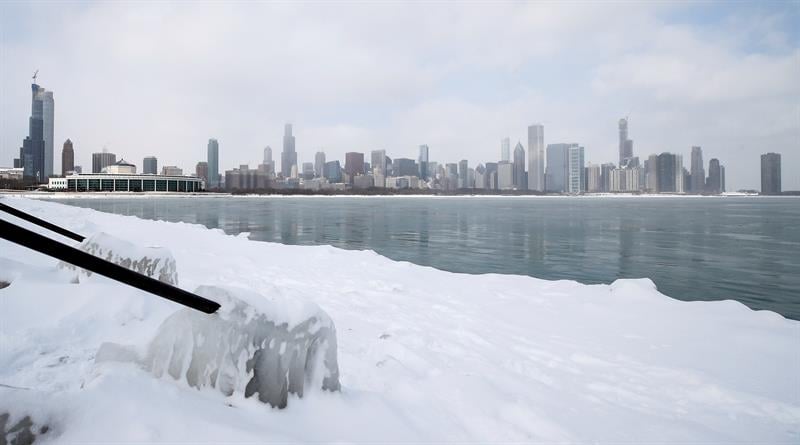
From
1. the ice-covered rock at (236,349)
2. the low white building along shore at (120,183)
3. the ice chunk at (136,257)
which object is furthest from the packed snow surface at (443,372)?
the low white building along shore at (120,183)

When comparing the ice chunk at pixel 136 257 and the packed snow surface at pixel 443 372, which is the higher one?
the ice chunk at pixel 136 257

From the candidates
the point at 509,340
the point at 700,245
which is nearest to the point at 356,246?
the point at 509,340

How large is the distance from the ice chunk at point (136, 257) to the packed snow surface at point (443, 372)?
0.50m

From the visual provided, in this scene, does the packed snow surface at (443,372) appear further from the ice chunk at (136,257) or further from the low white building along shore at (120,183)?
the low white building along shore at (120,183)

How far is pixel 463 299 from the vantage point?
8.99 m

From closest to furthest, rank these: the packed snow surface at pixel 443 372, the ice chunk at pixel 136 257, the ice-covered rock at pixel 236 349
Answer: the packed snow surface at pixel 443 372 → the ice-covered rock at pixel 236 349 → the ice chunk at pixel 136 257

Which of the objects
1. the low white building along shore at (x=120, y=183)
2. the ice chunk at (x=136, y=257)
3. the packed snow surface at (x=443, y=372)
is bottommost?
the packed snow surface at (x=443, y=372)

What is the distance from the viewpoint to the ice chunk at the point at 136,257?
6148 millimetres

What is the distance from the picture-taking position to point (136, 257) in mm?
6230

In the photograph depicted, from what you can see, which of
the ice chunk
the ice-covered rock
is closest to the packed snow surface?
the ice-covered rock

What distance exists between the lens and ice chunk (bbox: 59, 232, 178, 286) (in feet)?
20.2

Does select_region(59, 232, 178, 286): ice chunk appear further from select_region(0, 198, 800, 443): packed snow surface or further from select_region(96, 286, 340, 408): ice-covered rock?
select_region(96, 286, 340, 408): ice-covered rock

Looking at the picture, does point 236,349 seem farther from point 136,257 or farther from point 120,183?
point 120,183

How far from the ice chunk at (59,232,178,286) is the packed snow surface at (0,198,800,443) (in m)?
0.50
